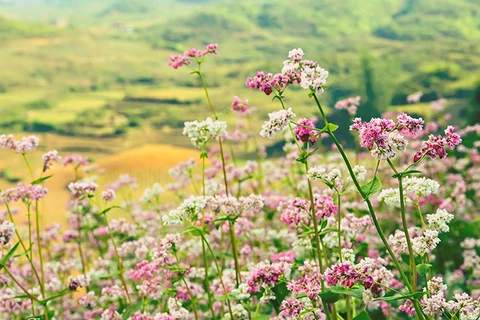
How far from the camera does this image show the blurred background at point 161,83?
63.0 m

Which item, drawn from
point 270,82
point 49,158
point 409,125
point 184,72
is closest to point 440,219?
point 409,125

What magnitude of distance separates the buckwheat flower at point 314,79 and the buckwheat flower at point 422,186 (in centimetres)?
96

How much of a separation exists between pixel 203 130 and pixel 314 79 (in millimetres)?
1634

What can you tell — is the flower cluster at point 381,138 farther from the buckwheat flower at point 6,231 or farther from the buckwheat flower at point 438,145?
the buckwheat flower at point 6,231

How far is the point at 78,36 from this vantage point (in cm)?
19725

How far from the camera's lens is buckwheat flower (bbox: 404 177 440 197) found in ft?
12.3

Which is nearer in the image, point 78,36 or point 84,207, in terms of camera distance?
point 84,207

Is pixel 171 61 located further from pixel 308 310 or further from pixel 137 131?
pixel 137 131

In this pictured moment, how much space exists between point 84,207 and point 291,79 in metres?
6.27

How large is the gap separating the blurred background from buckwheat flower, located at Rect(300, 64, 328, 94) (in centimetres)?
2180

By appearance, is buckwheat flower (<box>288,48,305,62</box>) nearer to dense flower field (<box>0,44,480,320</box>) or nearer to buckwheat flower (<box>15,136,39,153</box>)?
dense flower field (<box>0,44,480,320</box>)

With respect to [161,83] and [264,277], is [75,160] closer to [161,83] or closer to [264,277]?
[264,277]

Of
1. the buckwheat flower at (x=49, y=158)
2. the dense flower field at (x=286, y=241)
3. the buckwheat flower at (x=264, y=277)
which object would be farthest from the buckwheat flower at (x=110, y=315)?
the buckwheat flower at (x=264, y=277)

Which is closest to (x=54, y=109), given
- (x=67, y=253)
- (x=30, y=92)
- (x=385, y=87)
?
(x=30, y=92)
